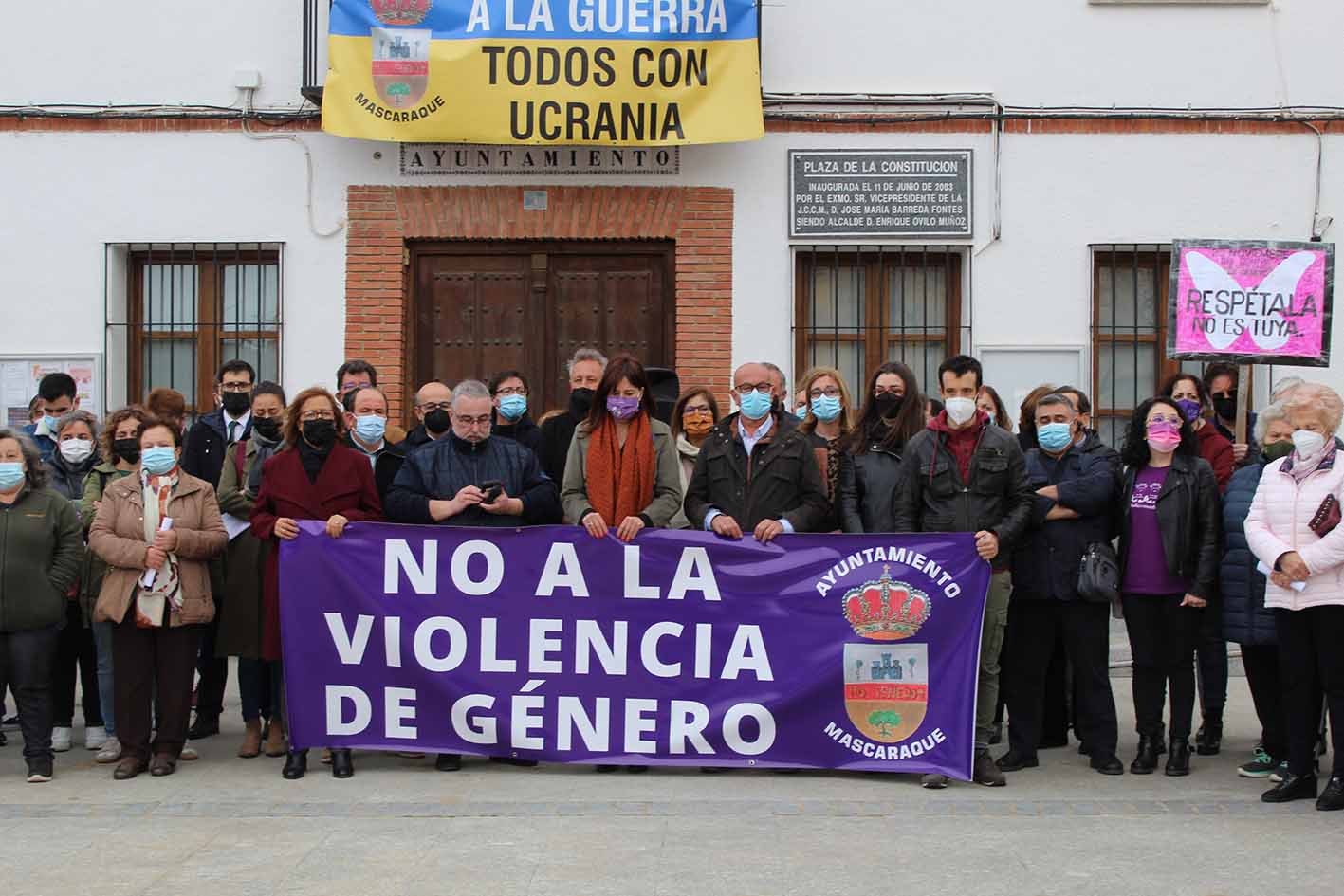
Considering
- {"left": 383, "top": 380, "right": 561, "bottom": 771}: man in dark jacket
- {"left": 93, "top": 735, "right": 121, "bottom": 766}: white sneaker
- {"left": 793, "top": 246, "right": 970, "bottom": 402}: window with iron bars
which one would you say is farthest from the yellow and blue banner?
{"left": 93, "top": 735, "right": 121, "bottom": 766}: white sneaker

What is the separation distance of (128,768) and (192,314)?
6121 millimetres

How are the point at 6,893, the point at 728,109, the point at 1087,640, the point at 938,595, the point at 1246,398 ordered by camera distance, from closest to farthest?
the point at 6,893, the point at 938,595, the point at 1087,640, the point at 1246,398, the point at 728,109

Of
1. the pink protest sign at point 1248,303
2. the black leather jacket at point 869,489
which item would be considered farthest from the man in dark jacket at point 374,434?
the pink protest sign at point 1248,303

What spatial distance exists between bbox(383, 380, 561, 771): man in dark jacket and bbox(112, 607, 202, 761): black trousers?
125cm

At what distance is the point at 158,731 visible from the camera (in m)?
7.76

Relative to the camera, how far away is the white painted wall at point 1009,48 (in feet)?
41.1

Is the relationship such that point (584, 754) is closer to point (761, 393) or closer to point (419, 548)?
point (419, 548)

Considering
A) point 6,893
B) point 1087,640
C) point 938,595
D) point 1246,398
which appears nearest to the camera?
point 6,893

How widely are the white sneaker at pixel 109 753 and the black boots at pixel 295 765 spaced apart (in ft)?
3.31

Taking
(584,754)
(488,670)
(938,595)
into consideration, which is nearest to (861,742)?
(938,595)

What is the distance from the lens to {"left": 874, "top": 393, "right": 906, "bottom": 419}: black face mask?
789 cm

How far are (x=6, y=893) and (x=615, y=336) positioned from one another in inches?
310

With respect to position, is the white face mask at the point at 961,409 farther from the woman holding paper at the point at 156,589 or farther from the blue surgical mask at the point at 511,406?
the woman holding paper at the point at 156,589

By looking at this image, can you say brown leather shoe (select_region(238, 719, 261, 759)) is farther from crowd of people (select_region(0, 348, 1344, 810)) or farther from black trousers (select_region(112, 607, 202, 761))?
black trousers (select_region(112, 607, 202, 761))
